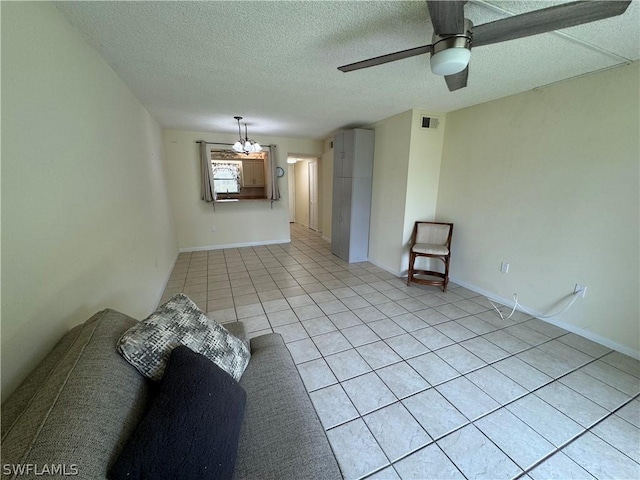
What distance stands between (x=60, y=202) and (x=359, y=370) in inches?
81.3

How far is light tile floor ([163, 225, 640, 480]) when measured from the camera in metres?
1.30

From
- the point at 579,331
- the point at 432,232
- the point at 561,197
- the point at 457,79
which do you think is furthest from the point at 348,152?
the point at 579,331

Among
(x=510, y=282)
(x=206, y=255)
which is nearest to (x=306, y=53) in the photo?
(x=510, y=282)

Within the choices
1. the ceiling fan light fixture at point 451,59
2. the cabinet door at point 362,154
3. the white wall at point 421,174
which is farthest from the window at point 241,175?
the ceiling fan light fixture at point 451,59

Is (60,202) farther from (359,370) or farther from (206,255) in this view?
(206,255)

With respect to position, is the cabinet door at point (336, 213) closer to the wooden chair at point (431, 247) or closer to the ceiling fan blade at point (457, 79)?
the wooden chair at point (431, 247)

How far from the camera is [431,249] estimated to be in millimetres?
3180

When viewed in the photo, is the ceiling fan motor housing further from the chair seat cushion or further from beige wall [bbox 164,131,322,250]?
beige wall [bbox 164,131,322,250]

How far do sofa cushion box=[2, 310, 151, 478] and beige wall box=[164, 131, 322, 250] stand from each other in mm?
4344

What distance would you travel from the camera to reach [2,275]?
2.78 ft

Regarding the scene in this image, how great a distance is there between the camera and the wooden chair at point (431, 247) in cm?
316

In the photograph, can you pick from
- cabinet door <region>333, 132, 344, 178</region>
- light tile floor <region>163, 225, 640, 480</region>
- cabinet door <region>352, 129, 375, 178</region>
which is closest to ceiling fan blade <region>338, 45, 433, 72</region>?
light tile floor <region>163, 225, 640, 480</region>

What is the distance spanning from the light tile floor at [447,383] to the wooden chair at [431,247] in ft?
0.84

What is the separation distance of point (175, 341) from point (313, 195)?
594cm
